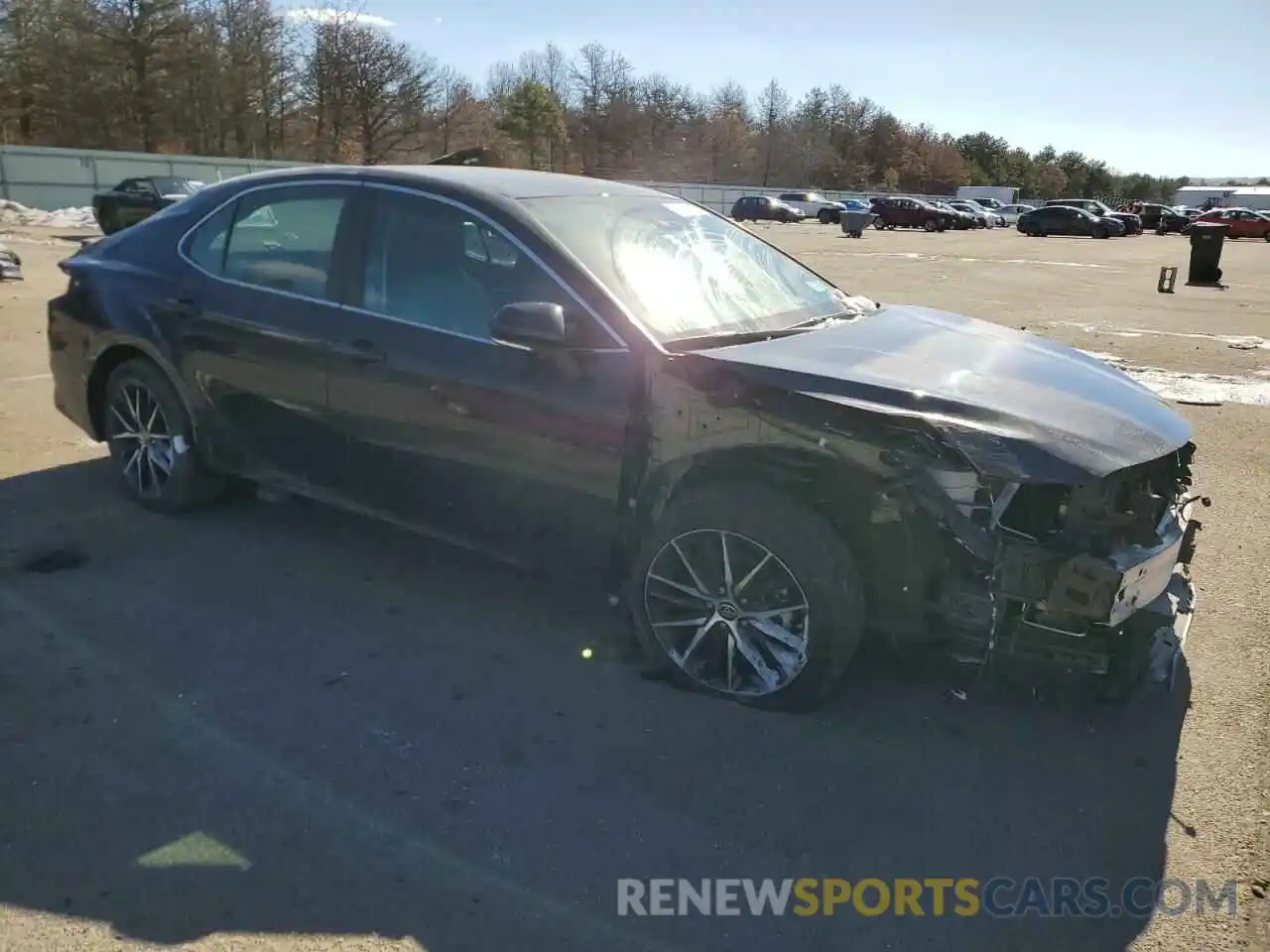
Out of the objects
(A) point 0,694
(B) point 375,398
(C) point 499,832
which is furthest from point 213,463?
(C) point 499,832

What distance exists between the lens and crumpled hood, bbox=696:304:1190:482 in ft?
9.68

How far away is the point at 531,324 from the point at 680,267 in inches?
33.4

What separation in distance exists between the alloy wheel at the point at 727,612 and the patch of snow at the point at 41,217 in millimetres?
30151

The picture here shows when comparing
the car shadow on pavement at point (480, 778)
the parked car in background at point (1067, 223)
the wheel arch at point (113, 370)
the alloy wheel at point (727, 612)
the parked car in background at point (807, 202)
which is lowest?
the car shadow on pavement at point (480, 778)

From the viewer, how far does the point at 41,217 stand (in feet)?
95.3

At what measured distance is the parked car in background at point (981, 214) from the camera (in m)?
55.3

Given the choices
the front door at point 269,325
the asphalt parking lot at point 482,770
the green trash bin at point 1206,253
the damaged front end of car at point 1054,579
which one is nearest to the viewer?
the asphalt parking lot at point 482,770

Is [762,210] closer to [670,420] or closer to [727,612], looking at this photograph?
[670,420]

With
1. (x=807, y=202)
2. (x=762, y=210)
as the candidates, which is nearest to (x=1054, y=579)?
(x=762, y=210)

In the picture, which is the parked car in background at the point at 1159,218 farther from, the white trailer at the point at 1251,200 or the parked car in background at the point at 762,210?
the white trailer at the point at 1251,200

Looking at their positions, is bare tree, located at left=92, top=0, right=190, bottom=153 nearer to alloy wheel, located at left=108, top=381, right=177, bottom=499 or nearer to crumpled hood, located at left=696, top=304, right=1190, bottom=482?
alloy wheel, located at left=108, top=381, right=177, bottom=499

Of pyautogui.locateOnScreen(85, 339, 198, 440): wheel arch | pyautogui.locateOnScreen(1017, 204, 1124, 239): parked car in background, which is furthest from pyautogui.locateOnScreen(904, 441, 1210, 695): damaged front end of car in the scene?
pyautogui.locateOnScreen(1017, 204, 1124, 239): parked car in background

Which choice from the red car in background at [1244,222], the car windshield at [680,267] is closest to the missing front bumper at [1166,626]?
the car windshield at [680,267]

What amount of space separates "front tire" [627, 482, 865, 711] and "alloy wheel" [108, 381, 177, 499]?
108 inches
